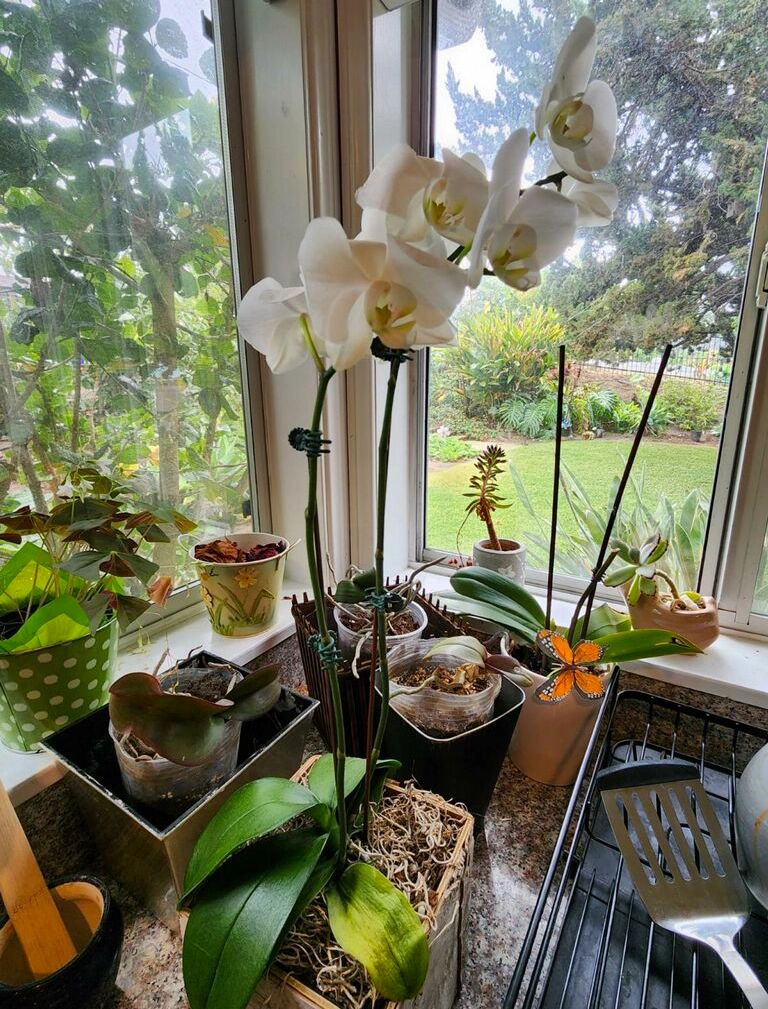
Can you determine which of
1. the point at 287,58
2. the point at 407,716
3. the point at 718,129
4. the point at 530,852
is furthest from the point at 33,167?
the point at 530,852

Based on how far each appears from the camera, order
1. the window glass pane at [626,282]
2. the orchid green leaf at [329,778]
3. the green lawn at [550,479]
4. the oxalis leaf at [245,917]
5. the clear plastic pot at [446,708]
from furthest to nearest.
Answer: the green lawn at [550,479], the window glass pane at [626,282], the clear plastic pot at [446,708], the orchid green leaf at [329,778], the oxalis leaf at [245,917]

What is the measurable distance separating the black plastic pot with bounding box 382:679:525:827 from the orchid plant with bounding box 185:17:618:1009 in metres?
0.17

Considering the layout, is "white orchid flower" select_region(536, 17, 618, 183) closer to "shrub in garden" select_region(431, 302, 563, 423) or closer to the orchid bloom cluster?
the orchid bloom cluster

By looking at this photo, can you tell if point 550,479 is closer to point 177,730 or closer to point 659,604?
point 659,604

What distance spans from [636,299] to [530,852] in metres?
0.79

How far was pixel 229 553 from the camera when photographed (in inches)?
30.3

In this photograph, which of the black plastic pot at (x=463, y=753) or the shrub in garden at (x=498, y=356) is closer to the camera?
the black plastic pot at (x=463, y=753)

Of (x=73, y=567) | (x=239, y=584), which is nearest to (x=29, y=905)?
(x=73, y=567)

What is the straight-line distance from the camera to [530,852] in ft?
2.05

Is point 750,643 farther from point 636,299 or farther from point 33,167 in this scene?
point 33,167

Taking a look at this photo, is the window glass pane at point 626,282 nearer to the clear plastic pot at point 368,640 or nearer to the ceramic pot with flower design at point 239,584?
the clear plastic pot at point 368,640

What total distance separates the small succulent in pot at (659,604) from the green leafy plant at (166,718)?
566mm

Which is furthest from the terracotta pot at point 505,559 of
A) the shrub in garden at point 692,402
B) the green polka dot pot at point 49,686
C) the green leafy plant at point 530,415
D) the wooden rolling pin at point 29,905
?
the wooden rolling pin at point 29,905

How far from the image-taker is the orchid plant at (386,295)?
0.84 feet
